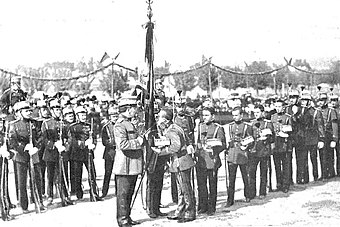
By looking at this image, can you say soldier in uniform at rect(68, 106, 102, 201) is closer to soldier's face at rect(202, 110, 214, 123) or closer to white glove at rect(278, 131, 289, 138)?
soldier's face at rect(202, 110, 214, 123)

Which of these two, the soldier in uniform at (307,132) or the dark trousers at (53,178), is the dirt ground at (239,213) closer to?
the dark trousers at (53,178)

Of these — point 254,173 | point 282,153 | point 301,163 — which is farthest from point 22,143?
point 301,163

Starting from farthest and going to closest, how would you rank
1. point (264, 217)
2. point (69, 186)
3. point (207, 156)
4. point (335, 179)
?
point (335, 179) → point (69, 186) → point (207, 156) → point (264, 217)

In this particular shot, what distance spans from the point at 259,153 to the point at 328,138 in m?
2.71

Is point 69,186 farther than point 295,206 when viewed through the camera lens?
Yes

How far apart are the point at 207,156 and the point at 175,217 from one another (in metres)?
1.14

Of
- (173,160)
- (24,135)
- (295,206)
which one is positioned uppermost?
(24,135)

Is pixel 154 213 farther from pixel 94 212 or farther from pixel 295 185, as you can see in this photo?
pixel 295 185

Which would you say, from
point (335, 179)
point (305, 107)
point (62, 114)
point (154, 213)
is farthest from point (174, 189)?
point (335, 179)

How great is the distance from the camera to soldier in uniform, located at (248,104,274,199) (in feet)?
28.5

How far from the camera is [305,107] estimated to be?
9992 mm

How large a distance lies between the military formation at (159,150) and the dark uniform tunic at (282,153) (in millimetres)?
20

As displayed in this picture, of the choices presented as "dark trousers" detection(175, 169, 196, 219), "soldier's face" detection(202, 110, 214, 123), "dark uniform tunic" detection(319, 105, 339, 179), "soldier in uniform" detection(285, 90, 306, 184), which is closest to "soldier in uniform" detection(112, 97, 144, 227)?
"dark trousers" detection(175, 169, 196, 219)

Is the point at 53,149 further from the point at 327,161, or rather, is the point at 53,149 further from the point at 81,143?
the point at 327,161
